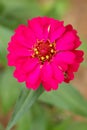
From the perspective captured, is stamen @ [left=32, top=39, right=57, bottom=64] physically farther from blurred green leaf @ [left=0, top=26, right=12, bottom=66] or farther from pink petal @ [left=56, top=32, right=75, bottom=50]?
blurred green leaf @ [left=0, top=26, right=12, bottom=66]

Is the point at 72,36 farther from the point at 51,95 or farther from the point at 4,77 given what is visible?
the point at 4,77

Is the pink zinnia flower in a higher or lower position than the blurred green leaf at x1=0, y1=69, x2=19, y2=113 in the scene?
higher

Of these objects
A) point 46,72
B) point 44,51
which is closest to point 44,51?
point 44,51

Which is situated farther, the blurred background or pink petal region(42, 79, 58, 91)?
the blurred background

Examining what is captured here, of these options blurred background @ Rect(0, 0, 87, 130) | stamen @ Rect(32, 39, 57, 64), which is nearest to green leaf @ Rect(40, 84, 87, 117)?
blurred background @ Rect(0, 0, 87, 130)

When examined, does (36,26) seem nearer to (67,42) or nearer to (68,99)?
(67,42)
